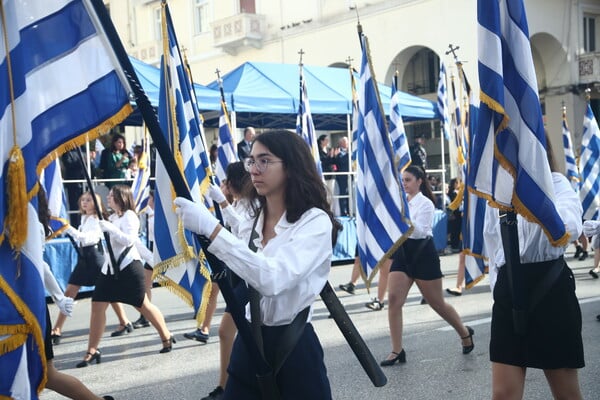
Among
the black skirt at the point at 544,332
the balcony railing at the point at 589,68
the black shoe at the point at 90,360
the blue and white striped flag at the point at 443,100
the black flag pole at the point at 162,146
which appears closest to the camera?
the black flag pole at the point at 162,146

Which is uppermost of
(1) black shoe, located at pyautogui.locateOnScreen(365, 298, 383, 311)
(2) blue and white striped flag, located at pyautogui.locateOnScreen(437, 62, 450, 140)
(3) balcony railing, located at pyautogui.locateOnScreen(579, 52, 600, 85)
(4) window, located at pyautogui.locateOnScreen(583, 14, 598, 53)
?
(4) window, located at pyautogui.locateOnScreen(583, 14, 598, 53)

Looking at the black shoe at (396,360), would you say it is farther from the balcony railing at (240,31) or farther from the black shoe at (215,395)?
the balcony railing at (240,31)

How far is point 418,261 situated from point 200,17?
27540 mm

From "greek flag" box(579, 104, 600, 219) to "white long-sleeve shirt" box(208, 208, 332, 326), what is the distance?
35.5ft

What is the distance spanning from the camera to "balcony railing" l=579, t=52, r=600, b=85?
72.9ft

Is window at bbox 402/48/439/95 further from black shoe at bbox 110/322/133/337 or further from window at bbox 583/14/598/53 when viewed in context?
black shoe at bbox 110/322/133/337

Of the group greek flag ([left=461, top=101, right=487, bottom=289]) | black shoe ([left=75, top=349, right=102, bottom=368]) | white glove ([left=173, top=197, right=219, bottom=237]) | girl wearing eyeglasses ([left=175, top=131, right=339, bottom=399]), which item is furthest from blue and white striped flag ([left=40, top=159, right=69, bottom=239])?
white glove ([left=173, top=197, right=219, bottom=237])

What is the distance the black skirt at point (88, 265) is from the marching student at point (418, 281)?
3.68m

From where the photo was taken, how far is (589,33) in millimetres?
23578

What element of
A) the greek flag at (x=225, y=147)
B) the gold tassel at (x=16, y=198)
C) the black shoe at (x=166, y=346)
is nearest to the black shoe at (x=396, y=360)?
the black shoe at (x=166, y=346)

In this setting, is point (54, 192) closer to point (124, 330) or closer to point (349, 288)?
point (124, 330)

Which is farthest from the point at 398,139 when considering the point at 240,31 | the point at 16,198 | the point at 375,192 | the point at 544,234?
the point at 240,31

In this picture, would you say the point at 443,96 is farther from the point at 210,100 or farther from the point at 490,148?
the point at 490,148

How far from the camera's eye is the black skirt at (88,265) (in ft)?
26.3
